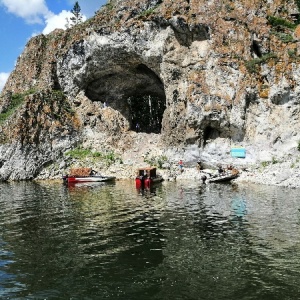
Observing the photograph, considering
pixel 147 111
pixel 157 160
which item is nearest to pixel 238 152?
pixel 157 160

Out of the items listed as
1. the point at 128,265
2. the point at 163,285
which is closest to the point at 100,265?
the point at 128,265

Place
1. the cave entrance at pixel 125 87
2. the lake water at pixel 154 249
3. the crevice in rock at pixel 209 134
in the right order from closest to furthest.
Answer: the lake water at pixel 154 249 < the crevice in rock at pixel 209 134 < the cave entrance at pixel 125 87

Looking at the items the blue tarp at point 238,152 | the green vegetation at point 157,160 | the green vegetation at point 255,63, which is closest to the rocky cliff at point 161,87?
the green vegetation at point 255,63

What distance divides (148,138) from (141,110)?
2025cm

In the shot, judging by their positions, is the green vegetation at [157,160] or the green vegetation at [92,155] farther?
the green vegetation at [92,155]

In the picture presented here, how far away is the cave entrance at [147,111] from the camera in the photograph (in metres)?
84.9

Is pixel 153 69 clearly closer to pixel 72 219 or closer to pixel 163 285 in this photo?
pixel 72 219

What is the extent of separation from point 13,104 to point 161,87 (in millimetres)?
30330

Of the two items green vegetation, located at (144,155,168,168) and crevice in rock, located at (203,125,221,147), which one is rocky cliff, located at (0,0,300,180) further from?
green vegetation, located at (144,155,168,168)

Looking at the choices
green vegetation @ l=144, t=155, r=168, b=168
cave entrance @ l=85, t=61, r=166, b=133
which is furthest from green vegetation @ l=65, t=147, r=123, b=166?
cave entrance @ l=85, t=61, r=166, b=133

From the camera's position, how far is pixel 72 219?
2914 cm

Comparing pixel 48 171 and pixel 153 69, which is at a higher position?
pixel 153 69

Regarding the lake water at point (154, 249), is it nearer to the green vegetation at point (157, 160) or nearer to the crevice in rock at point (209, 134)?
the green vegetation at point (157, 160)

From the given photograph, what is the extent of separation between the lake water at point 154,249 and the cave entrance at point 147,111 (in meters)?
48.9
